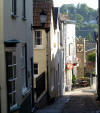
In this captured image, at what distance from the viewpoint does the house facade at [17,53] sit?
1062cm

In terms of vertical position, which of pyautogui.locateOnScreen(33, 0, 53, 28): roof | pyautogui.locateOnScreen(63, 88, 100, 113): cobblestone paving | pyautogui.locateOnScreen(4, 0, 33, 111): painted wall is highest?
pyautogui.locateOnScreen(33, 0, 53, 28): roof

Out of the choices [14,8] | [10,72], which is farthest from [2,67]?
[14,8]

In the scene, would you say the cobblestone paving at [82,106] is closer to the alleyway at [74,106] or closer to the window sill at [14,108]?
the alleyway at [74,106]

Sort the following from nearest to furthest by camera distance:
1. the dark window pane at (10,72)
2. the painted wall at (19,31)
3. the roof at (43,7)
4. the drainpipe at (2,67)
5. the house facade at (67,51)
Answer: the drainpipe at (2,67) < the painted wall at (19,31) < the dark window pane at (10,72) < the roof at (43,7) < the house facade at (67,51)

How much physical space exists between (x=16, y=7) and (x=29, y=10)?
350cm

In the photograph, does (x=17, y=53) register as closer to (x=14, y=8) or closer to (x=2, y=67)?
(x=14, y=8)

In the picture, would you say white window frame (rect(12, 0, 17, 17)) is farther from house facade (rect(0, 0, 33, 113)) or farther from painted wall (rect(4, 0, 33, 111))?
painted wall (rect(4, 0, 33, 111))

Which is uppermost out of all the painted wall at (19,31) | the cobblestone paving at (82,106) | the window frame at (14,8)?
the window frame at (14,8)

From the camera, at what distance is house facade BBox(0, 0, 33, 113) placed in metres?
10.6

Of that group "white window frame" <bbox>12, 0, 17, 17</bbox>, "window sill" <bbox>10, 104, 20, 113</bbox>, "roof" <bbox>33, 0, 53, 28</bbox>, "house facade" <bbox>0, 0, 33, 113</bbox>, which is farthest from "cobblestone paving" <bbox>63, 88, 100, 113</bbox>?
"white window frame" <bbox>12, 0, 17, 17</bbox>

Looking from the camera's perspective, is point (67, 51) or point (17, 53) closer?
point (17, 53)

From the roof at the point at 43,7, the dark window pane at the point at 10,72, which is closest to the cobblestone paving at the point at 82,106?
the roof at the point at 43,7

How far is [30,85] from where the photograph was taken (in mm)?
15766

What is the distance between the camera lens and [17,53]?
40.4ft
